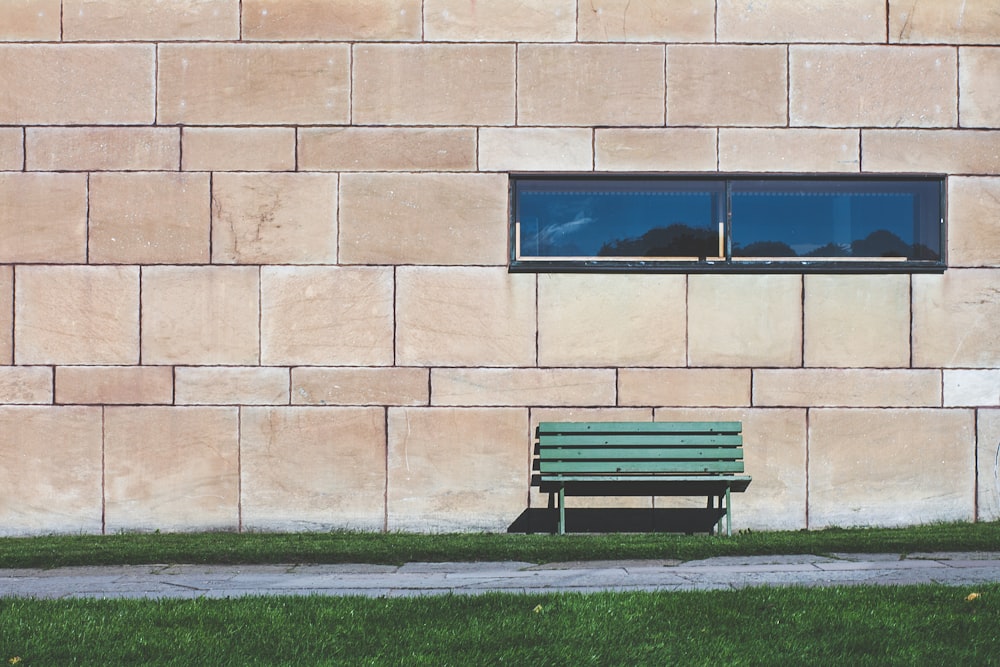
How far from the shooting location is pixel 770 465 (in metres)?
8.67

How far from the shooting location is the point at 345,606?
525 centimetres

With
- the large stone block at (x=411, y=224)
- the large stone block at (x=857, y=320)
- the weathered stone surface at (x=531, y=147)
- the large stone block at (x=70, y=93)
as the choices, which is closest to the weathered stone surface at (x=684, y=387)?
the large stone block at (x=857, y=320)

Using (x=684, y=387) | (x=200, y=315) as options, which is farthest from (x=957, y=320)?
(x=200, y=315)

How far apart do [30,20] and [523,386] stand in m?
5.48

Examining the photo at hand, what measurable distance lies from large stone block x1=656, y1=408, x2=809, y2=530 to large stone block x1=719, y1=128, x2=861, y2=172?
2194mm

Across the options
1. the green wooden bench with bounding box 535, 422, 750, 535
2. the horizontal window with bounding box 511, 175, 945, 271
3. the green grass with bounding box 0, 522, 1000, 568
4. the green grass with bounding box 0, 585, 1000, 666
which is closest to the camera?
the green grass with bounding box 0, 585, 1000, 666

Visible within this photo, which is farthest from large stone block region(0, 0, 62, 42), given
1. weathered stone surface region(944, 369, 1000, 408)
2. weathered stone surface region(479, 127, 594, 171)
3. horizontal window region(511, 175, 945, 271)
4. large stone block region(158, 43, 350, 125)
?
weathered stone surface region(944, 369, 1000, 408)

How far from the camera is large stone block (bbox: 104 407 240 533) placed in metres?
8.64

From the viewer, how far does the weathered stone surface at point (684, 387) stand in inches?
343

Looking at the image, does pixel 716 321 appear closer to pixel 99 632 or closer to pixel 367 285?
pixel 367 285

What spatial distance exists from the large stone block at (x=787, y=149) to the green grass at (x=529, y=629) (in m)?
4.37

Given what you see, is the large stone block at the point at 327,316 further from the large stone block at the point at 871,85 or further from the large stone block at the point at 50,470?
the large stone block at the point at 871,85

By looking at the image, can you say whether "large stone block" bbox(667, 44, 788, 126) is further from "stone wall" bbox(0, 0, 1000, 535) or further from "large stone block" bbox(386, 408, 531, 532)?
"large stone block" bbox(386, 408, 531, 532)

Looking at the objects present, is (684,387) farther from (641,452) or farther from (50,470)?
(50,470)
